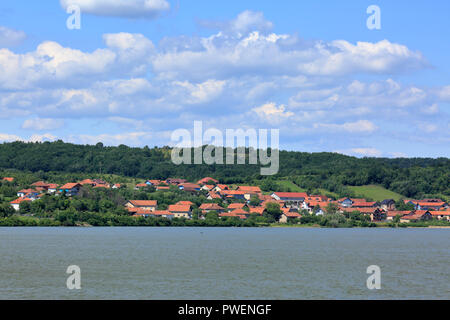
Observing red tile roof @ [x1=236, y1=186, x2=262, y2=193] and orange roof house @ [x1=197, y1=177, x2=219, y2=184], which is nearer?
red tile roof @ [x1=236, y1=186, x2=262, y2=193]

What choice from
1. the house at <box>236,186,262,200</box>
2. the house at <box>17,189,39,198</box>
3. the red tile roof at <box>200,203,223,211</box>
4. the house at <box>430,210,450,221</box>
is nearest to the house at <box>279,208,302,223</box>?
the red tile roof at <box>200,203,223,211</box>

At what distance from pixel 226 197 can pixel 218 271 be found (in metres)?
111

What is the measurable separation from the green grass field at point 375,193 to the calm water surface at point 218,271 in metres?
101

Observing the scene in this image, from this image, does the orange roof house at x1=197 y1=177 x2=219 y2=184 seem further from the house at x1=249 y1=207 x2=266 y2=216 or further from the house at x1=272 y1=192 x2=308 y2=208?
the house at x1=249 y1=207 x2=266 y2=216

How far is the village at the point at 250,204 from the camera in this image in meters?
125

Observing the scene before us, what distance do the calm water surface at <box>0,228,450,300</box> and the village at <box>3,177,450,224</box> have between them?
5722 cm

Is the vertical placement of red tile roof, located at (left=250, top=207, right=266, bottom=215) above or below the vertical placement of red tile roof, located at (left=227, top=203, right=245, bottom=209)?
below

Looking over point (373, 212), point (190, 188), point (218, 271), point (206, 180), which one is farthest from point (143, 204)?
point (218, 271)

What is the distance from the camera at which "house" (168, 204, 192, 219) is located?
125500 mm

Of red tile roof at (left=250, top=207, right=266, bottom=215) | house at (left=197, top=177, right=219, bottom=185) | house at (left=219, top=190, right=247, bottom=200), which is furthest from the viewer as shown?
house at (left=197, top=177, right=219, bottom=185)

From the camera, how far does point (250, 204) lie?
14150 cm

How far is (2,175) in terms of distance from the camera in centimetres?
14650
